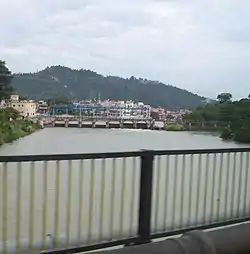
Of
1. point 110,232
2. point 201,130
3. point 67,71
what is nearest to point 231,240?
point 110,232

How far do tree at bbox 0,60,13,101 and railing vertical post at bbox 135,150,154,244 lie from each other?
4.73 meters

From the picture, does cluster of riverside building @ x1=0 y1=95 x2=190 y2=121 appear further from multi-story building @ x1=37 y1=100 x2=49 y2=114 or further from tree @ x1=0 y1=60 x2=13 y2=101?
tree @ x1=0 y1=60 x2=13 y2=101

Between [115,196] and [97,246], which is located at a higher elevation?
[115,196]

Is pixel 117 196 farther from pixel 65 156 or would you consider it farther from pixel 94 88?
pixel 94 88

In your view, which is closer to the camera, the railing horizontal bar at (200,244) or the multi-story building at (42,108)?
the railing horizontal bar at (200,244)

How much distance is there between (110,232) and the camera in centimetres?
295

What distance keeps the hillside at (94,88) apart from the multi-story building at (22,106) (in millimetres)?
513

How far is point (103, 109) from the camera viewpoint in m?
8.21

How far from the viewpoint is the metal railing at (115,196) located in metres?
2.53

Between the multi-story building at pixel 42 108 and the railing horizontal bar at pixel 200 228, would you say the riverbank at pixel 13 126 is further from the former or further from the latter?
the railing horizontal bar at pixel 200 228

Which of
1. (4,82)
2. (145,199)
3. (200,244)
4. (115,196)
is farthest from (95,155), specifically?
(4,82)

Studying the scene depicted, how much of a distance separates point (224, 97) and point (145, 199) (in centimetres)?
556

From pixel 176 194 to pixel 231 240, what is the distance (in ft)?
3.00

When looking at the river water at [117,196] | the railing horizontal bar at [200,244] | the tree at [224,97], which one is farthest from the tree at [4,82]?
the railing horizontal bar at [200,244]
